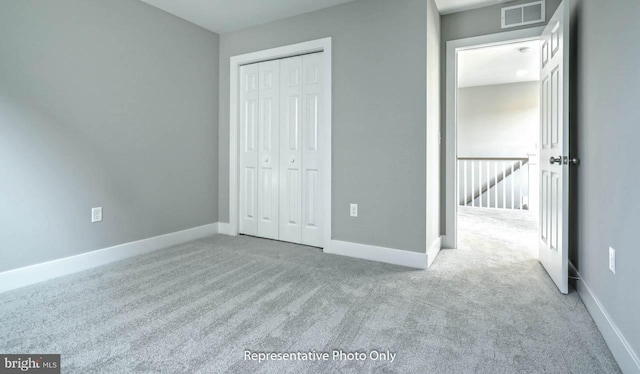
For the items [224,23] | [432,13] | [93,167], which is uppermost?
[224,23]

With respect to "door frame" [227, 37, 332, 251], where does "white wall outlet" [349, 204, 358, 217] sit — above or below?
below

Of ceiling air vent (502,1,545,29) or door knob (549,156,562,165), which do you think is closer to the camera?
door knob (549,156,562,165)

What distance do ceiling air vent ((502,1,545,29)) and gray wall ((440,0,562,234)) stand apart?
0.04m

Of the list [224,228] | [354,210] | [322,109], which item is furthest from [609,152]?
[224,228]

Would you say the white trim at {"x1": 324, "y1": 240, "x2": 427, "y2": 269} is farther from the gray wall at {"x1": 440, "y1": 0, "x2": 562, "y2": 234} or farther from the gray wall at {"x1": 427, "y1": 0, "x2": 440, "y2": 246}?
the gray wall at {"x1": 440, "y1": 0, "x2": 562, "y2": 234}

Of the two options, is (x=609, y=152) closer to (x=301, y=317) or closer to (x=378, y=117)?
(x=378, y=117)

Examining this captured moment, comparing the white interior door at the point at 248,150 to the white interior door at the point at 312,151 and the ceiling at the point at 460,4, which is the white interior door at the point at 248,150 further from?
the ceiling at the point at 460,4

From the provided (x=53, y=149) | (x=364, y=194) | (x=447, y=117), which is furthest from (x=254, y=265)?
(x=447, y=117)

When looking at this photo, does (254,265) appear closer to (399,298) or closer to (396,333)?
(399,298)

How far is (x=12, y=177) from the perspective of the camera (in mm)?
2188

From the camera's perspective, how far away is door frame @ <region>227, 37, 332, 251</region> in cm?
310

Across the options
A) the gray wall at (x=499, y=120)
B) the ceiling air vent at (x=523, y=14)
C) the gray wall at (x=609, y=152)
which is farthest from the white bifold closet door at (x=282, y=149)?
the gray wall at (x=499, y=120)

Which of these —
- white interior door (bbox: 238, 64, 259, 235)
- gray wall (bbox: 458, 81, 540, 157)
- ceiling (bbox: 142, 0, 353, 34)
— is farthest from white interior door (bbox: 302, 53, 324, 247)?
gray wall (bbox: 458, 81, 540, 157)

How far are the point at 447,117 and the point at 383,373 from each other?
8.94 ft
